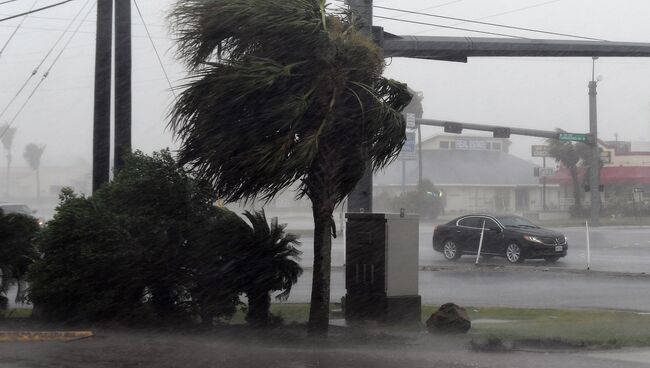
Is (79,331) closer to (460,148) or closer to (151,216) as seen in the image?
(151,216)

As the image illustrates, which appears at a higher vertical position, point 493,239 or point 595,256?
point 493,239

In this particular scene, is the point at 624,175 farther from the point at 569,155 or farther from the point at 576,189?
the point at 576,189

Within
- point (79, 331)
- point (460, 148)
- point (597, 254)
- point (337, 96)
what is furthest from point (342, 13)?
point (460, 148)

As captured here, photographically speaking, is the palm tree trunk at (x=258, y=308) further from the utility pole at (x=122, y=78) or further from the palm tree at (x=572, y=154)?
the palm tree at (x=572, y=154)

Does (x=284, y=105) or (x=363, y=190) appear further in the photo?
(x=363, y=190)

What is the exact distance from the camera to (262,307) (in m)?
12.1

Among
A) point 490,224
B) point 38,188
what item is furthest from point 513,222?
point 38,188

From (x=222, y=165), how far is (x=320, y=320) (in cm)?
234

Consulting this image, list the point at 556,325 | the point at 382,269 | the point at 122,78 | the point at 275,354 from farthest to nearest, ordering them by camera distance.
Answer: the point at 122,78 < the point at 382,269 < the point at 556,325 < the point at 275,354

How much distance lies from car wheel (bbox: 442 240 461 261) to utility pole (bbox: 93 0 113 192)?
1543 cm

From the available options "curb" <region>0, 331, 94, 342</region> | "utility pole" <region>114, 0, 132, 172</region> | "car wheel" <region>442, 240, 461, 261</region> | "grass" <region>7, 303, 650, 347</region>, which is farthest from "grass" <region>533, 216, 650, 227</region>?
"curb" <region>0, 331, 94, 342</region>

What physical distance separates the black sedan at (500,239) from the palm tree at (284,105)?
52.5 ft

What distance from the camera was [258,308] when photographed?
1209cm

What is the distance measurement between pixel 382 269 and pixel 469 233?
15.6 m
